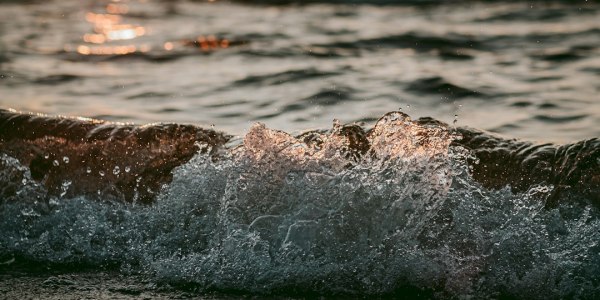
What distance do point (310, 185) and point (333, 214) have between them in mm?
180

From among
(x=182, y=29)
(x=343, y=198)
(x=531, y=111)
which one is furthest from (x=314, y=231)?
(x=182, y=29)

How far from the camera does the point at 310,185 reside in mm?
4133

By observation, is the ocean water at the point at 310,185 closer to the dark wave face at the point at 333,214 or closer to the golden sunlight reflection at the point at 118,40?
the dark wave face at the point at 333,214

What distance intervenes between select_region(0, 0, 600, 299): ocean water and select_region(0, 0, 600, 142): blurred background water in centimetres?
3

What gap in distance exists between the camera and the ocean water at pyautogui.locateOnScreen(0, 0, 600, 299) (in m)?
3.83

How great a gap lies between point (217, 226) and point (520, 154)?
4.81 feet

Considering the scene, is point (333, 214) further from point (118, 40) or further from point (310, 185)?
point (118, 40)

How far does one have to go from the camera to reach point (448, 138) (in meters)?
4.19

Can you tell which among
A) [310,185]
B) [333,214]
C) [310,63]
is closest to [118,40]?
[310,63]

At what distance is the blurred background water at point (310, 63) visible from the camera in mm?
6027

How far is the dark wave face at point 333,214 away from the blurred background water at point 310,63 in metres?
1.01

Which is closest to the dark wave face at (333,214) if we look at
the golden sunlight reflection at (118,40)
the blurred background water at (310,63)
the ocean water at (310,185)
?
the ocean water at (310,185)

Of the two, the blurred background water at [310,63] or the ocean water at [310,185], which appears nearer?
the ocean water at [310,185]

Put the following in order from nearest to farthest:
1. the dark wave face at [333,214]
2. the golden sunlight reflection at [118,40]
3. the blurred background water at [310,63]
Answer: the dark wave face at [333,214] → the blurred background water at [310,63] → the golden sunlight reflection at [118,40]
